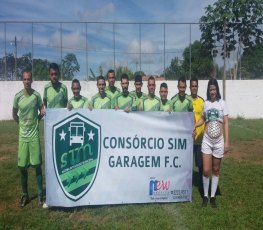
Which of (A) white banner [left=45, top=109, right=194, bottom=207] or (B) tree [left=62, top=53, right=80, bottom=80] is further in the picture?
(B) tree [left=62, top=53, right=80, bottom=80]

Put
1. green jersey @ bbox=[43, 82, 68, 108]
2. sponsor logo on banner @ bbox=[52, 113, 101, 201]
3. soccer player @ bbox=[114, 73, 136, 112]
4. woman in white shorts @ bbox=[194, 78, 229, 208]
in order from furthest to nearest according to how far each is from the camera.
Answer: soccer player @ bbox=[114, 73, 136, 112]
green jersey @ bbox=[43, 82, 68, 108]
woman in white shorts @ bbox=[194, 78, 229, 208]
sponsor logo on banner @ bbox=[52, 113, 101, 201]

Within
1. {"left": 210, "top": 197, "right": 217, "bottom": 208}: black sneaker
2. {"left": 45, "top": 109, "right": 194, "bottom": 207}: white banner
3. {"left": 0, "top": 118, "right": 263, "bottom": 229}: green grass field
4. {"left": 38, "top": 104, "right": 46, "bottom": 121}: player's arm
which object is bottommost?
{"left": 0, "top": 118, "right": 263, "bottom": 229}: green grass field

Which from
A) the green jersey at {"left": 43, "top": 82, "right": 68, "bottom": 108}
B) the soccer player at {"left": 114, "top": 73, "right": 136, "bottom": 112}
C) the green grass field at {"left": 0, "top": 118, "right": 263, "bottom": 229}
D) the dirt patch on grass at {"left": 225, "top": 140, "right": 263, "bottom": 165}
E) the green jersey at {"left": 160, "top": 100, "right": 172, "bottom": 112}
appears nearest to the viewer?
the green grass field at {"left": 0, "top": 118, "right": 263, "bottom": 229}

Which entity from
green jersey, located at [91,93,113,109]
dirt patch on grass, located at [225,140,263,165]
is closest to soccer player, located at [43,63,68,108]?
green jersey, located at [91,93,113,109]

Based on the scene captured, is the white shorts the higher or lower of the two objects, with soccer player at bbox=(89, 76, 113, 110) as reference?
lower

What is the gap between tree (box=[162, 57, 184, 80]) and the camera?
68.6 ft

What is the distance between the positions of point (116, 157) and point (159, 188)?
2.71 feet

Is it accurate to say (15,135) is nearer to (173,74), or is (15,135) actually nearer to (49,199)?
(49,199)

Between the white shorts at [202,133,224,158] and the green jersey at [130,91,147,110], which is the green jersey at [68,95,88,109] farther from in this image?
the white shorts at [202,133,224,158]

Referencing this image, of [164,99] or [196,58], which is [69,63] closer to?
[196,58]

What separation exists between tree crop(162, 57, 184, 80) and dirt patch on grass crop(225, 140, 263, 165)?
9.94 m

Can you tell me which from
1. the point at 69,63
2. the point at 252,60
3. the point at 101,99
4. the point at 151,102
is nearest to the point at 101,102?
the point at 101,99

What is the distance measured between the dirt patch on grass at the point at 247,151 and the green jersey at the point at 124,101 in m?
4.03

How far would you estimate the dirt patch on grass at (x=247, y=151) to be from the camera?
906cm
